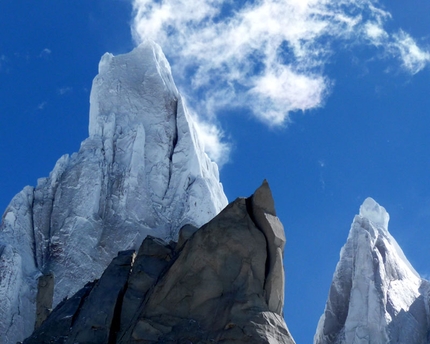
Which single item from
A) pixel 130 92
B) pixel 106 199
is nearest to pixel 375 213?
pixel 130 92

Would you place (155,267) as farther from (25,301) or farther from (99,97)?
(99,97)

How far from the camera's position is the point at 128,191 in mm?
54062

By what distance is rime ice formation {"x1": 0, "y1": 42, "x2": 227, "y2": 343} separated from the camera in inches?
1925

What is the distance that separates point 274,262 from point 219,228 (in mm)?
1729

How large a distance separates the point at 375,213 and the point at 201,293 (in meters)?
38.2

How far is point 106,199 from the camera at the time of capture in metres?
53.4

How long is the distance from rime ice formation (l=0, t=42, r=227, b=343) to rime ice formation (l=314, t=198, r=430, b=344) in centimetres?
833

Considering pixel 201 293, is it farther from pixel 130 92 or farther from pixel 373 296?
pixel 130 92

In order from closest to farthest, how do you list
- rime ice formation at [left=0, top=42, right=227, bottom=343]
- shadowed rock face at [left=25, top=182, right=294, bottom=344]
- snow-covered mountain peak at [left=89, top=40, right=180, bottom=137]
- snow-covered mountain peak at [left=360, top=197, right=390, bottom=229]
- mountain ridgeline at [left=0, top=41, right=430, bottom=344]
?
shadowed rock face at [left=25, top=182, right=294, bottom=344] < rime ice formation at [left=0, top=42, right=227, bottom=343] < mountain ridgeline at [left=0, top=41, right=430, bottom=344] < snow-covered mountain peak at [left=89, top=40, right=180, bottom=137] < snow-covered mountain peak at [left=360, top=197, right=390, bottom=229]

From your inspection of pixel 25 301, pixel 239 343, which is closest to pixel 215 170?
pixel 25 301

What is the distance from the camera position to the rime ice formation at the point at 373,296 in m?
50.2

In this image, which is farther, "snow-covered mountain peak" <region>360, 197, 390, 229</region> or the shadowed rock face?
"snow-covered mountain peak" <region>360, 197, 390, 229</region>

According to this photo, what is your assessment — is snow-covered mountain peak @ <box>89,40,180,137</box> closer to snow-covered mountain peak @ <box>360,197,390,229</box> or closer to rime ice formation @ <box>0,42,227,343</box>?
rime ice formation @ <box>0,42,227,343</box>

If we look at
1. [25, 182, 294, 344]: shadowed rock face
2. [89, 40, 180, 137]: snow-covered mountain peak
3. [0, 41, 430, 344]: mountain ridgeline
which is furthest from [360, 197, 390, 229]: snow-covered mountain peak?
[25, 182, 294, 344]: shadowed rock face
